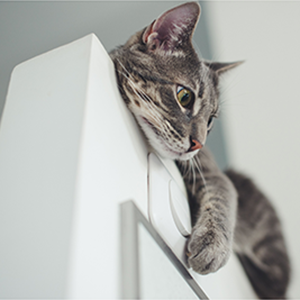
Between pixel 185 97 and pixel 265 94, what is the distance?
0.90 meters

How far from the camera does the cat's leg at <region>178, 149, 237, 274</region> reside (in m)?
0.56

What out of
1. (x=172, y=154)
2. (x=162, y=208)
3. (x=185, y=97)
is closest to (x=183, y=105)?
(x=185, y=97)

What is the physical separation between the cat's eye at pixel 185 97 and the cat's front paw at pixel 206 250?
311 millimetres

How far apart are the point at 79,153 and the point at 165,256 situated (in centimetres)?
23

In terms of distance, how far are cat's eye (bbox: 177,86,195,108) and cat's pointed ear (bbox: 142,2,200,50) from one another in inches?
5.2

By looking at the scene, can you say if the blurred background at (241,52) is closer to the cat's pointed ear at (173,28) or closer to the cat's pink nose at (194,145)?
the cat's pointed ear at (173,28)

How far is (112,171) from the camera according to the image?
409 mm

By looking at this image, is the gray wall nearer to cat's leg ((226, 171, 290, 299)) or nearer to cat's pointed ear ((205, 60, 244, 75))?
cat's pointed ear ((205, 60, 244, 75))

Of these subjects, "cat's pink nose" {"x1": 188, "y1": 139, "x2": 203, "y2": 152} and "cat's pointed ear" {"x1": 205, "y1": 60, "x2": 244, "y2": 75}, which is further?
"cat's pointed ear" {"x1": 205, "y1": 60, "x2": 244, "y2": 75}

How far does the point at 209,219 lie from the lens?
0.66 metres

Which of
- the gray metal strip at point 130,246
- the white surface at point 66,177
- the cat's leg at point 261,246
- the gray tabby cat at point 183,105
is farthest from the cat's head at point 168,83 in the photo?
the cat's leg at point 261,246

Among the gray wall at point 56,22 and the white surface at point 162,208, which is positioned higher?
the gray wall at point 56,22

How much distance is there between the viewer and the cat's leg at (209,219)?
565mm

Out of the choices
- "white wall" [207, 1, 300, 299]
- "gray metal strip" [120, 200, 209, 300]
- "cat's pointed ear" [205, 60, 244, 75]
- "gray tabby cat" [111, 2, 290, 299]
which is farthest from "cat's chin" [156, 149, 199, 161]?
"white wall" [207, 1, 300, 299]
